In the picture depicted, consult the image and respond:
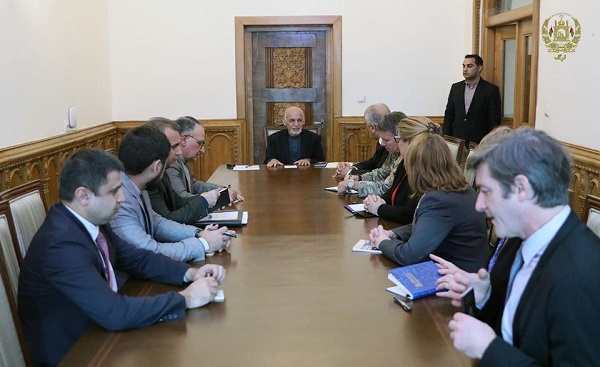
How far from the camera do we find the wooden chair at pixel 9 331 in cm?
215

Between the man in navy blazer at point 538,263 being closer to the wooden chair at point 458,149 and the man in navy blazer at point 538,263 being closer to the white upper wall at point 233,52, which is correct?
the wooden chair at point 458,149

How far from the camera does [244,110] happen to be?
26.6ft

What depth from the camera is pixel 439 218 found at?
2699 mm

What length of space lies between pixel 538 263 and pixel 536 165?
235 mm

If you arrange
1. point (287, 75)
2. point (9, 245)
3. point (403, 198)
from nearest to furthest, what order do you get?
point (9, 245), point (403, 198), point (287, 75)

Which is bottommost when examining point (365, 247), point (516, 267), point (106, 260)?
point (365, 247)

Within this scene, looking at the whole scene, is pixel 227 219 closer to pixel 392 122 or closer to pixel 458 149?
pixel 392 122

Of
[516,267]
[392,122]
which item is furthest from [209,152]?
[516,267]

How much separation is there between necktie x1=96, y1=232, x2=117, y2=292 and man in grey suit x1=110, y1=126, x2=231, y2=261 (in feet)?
1.15

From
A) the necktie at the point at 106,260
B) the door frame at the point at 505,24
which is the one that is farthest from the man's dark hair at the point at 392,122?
the necktie at the point at 106,260

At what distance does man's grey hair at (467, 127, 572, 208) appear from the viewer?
157cm

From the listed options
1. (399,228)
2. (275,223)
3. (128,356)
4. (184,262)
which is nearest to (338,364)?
(128,356)

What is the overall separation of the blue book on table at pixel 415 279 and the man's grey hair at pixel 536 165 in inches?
27.0

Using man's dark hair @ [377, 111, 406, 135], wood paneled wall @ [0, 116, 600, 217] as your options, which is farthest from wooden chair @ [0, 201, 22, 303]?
man's dark hair @ [377, 111, 406, 135]
